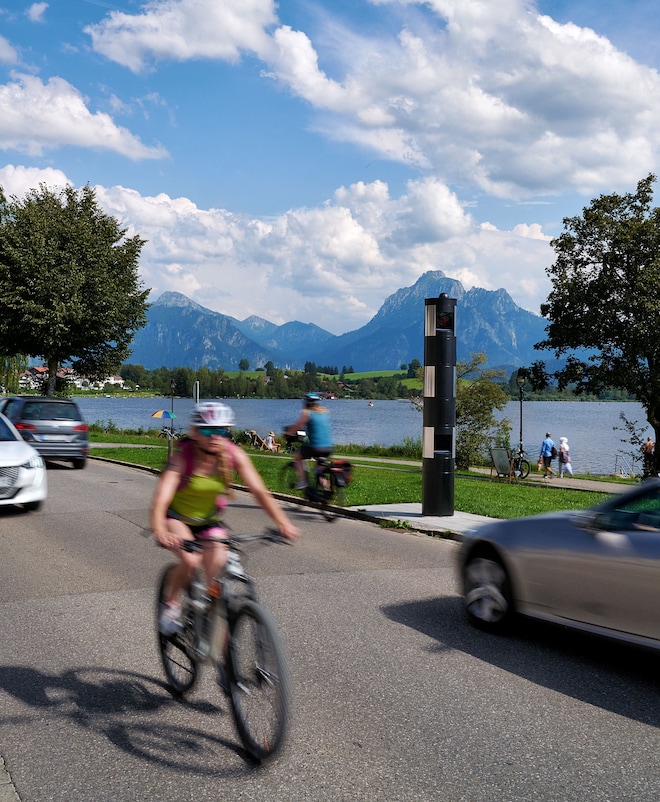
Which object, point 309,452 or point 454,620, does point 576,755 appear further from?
point 309,452

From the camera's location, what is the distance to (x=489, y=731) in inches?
166

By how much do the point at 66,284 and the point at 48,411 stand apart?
39.1 ft

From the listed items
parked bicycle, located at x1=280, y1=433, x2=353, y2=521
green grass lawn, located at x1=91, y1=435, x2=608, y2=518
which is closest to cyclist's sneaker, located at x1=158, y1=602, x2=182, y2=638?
parked bicycle, located at x1=280, y1=433, x2=353, y2=521

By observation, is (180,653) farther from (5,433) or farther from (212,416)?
(5,433)

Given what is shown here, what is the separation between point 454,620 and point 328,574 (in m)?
2.00

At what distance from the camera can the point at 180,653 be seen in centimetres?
461

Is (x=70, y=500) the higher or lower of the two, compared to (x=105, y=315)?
lower

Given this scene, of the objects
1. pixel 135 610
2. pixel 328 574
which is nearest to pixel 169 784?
pixel 135 610

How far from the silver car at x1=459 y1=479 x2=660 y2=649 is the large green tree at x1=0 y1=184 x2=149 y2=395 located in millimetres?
28081

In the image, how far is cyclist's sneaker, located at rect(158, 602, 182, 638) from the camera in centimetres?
450

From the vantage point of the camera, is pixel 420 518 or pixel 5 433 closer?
pixel 420 518

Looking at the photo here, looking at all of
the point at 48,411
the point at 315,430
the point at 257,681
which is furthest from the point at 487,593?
the point at 48,411

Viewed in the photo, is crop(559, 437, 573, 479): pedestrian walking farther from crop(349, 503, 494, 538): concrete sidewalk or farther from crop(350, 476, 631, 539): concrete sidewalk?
crop(349, 503, 494, 538): concrete sidewalk

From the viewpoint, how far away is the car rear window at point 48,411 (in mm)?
21141
